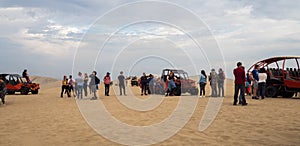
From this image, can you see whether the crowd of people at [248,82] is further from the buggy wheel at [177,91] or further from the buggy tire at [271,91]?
the buggy wheel at [177,91]

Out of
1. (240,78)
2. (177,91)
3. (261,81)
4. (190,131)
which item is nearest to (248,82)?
(261,81)

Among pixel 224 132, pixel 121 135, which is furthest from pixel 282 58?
pixel 121 135

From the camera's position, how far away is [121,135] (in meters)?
7.60

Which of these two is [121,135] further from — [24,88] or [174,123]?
[24,88]

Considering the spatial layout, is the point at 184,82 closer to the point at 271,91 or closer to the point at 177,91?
the point at 177,91

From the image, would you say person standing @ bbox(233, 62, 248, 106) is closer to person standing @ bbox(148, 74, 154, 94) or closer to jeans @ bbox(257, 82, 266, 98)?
jeans @ bbox(257, 82, 266, 98)

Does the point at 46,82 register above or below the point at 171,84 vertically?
above

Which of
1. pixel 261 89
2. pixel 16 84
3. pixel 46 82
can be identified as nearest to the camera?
pixel 261 89

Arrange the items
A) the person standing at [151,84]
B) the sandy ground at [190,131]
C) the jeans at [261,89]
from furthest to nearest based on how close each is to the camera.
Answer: the person standing at [151,84] < the jeans at [261,89] < the sandy ground at [190,131]

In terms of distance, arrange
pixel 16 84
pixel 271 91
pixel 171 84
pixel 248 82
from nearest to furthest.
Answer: pixel 271 91, pixel 248 82, pixel 171 84, pixel 16 84

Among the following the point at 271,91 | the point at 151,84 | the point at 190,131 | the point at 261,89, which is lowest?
the point at 190,131

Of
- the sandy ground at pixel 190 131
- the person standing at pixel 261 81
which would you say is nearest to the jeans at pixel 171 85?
the person standing at pixel 261 81

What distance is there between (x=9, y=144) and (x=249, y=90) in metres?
18.1

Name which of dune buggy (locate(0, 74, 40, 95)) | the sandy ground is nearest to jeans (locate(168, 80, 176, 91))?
the sandy ground
